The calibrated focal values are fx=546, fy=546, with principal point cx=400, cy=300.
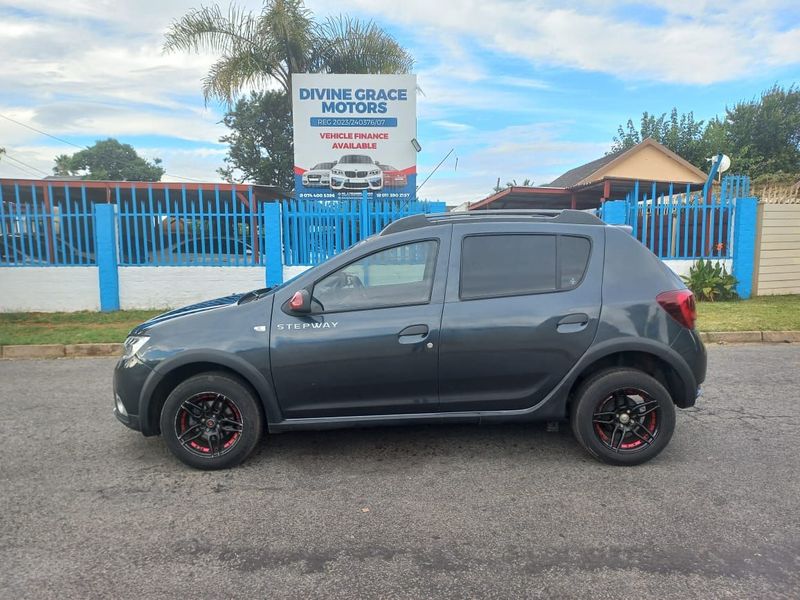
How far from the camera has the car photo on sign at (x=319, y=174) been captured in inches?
540

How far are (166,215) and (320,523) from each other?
9.42 m

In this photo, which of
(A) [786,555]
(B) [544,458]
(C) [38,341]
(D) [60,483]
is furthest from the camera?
(C) [38,341]

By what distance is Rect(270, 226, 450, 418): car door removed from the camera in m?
3.65

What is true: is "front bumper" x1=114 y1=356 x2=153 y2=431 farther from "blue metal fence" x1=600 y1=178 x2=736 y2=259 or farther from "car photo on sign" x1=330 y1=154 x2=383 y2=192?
"car photo on sign" x1=330 y1=154 x2=383 y2=192

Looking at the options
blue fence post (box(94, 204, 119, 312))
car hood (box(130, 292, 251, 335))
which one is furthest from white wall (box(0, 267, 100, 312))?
car hood (box(130, 292, 251, 335))

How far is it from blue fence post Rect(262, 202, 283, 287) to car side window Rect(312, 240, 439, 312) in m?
7.40

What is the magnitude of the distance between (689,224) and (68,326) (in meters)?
12.3

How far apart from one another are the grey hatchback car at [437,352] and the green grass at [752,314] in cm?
549

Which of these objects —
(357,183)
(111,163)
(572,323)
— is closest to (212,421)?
(572,323)

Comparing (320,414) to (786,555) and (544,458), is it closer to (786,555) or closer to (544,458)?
(544,458)

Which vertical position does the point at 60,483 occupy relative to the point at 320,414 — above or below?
below

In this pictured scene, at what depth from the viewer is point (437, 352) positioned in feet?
12.0

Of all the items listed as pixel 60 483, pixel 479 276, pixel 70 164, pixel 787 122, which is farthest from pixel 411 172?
pixel 70 164

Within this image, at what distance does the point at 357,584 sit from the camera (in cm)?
256
